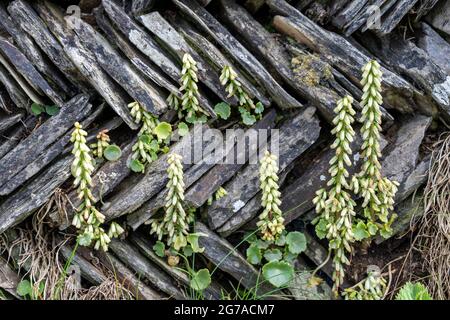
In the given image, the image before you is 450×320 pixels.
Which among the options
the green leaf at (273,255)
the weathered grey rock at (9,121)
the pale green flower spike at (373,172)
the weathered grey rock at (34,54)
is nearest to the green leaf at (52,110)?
the weathered grey rock at (34,54)

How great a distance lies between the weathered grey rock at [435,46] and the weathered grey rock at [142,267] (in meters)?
2.76

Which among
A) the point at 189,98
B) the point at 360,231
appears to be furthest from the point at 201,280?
the point at 189,98

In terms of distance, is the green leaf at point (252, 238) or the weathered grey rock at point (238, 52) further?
the green leaf at point (252, 238)

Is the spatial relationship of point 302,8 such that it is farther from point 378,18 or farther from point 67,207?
point 67,207

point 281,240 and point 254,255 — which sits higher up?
point 281,240

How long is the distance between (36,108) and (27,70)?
1.02 ft

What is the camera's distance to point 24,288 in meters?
4.83

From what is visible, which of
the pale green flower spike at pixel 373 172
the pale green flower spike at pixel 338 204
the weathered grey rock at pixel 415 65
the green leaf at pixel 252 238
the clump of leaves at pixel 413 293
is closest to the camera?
the clump of leaves at pixel 413 293

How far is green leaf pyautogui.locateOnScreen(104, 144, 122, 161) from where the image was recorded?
Answer: 478 cm

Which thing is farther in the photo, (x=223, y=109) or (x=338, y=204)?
(x=223, y=109)

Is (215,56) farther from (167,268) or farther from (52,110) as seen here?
(167,268)

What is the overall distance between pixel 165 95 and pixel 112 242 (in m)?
1.24

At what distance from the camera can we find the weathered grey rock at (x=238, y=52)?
4.80m

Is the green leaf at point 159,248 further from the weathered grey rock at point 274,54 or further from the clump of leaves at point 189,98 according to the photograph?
Answer: the weathered grey rock at point 274,54
